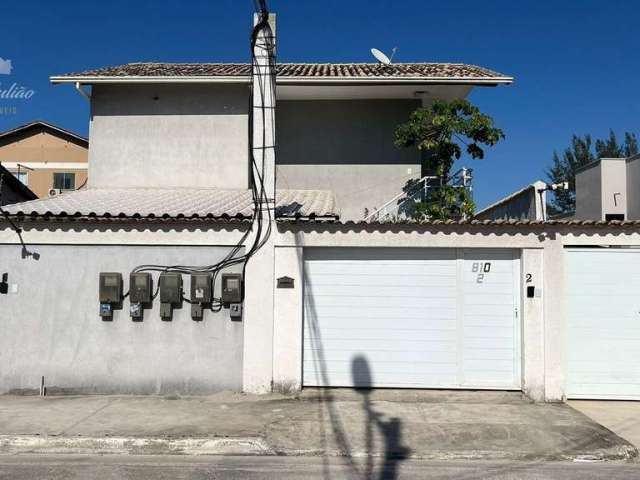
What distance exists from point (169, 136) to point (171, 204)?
12.1 feet

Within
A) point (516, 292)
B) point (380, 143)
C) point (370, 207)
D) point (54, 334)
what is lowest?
point (54, 334)

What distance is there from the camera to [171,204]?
1105 cm

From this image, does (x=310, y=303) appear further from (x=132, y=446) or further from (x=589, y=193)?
(x=589, y=193)

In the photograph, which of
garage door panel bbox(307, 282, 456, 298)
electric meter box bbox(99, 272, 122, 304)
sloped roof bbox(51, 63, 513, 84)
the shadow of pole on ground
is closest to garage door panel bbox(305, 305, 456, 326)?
the shadow of pole on ground

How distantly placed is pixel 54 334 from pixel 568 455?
294 inches

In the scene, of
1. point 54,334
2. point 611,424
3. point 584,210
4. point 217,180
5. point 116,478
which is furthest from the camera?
point 584,210

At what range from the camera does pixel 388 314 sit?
365 inches

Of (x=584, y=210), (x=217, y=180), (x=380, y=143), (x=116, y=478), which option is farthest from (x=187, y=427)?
(x=584, y=210)

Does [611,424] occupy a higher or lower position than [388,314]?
lower

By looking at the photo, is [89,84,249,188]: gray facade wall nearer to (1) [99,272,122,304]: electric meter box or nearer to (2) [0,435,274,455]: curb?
(1) [99,272,122,304]: electric meter box

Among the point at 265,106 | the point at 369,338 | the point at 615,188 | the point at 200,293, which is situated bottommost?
the point at 369,338

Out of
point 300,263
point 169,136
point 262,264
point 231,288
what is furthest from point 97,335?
point 169,136

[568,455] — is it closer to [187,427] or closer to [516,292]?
[516,292]

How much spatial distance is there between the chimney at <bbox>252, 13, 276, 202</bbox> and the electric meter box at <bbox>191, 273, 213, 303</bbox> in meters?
1.52
